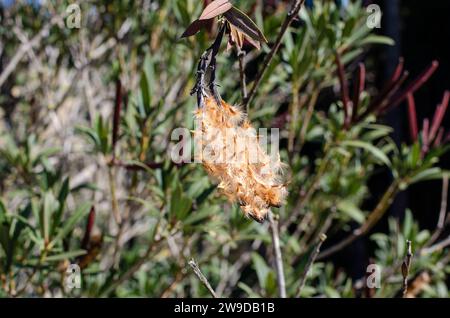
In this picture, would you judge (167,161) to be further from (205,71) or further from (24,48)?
(24,48)

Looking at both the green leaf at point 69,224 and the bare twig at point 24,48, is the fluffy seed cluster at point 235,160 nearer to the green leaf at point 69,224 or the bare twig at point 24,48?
the green leaf at point 69,224

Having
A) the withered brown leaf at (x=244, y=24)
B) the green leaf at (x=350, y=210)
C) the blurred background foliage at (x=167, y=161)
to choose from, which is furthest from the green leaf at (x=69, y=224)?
the green leaf at (x=350, y=210)

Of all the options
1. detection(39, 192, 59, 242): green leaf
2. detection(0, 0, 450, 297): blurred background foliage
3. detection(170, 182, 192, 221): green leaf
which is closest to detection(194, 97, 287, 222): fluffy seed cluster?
detection(0, 0, 450, 297): blurred background foliage

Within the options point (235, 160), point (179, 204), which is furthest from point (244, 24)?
point (179, 204)

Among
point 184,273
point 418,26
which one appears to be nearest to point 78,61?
point 184,273

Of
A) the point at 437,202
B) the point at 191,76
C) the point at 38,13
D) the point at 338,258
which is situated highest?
the point at 38,13

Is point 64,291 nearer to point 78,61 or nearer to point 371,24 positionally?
point 78,61
